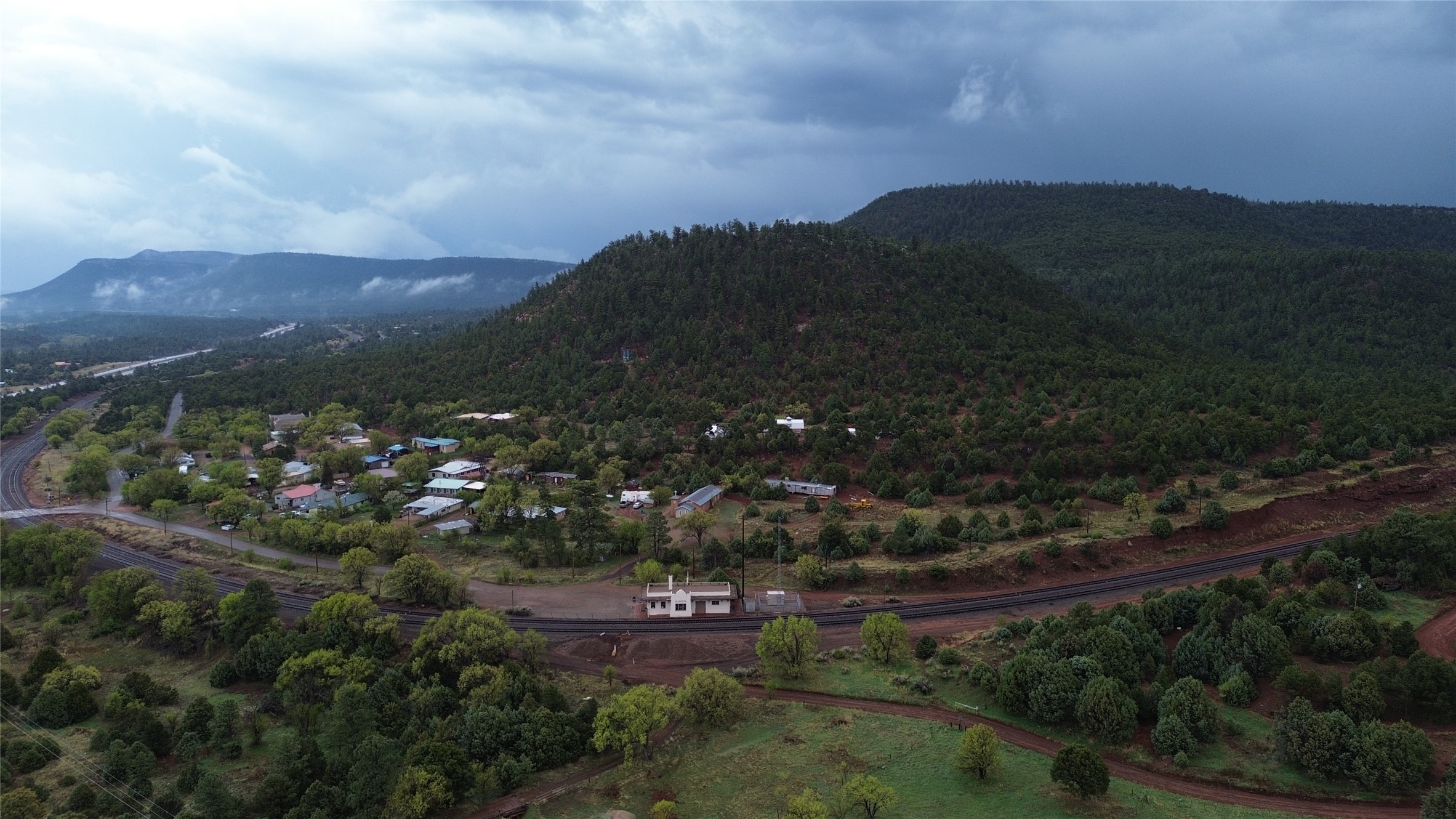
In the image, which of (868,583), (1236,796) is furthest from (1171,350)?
(1236,796)

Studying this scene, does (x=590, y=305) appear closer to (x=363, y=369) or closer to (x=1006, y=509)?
(x=363, y=369)

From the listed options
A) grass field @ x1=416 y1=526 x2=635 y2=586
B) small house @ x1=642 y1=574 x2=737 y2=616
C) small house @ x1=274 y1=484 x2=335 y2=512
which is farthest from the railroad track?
small house @ x1=274 y1=484 x2=335 y2=512

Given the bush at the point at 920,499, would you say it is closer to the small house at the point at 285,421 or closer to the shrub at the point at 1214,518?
the shrub at the point at 1214,518

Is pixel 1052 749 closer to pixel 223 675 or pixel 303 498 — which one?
pixel 223 675

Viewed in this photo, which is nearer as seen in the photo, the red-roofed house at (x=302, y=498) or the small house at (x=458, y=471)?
the red-roofed house at (x=302, y=498)

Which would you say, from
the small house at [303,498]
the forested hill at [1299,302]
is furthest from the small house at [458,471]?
the forested hill at [1299,302]

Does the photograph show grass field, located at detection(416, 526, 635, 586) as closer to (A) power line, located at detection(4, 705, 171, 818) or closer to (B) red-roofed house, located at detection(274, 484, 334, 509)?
(B) red-roofed house, located at detection(274, 484, 334, 509)
